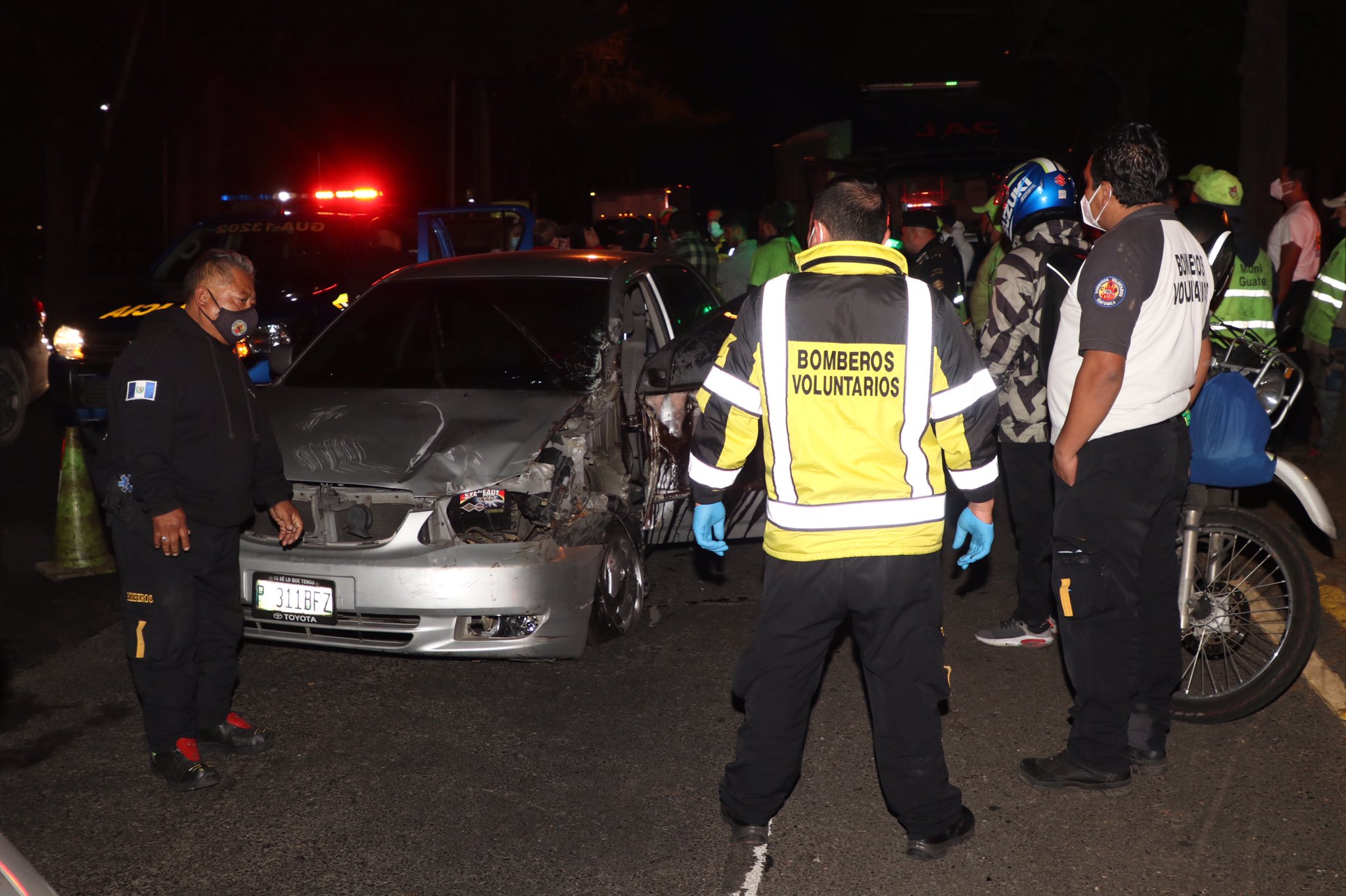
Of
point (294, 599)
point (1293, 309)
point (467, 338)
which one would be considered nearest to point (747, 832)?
point (294, 599)

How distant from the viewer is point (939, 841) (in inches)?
141

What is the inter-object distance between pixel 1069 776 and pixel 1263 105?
985cm

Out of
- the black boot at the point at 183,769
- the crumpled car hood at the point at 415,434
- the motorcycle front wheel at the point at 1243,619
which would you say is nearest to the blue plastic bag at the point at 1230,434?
the motorcycle front wheel at the point at 1243,619

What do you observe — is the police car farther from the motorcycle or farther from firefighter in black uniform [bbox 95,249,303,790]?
the motorcycle

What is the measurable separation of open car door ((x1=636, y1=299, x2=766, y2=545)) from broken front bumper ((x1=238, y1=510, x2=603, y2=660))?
0.93 metres

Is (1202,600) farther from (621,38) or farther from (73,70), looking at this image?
(621,38)

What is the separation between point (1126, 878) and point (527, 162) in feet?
135

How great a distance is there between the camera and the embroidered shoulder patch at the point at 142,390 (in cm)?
398

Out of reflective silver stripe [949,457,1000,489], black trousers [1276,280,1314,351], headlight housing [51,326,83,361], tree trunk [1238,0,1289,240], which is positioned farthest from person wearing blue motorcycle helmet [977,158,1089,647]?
tree trunk [1238,0,1289,240]

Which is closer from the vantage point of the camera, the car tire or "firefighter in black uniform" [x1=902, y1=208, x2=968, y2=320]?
"firefighter in black uniform" [x1=902, y1=208, x2=968, y2=320]

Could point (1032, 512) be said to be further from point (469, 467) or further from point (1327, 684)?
point (469, 467)

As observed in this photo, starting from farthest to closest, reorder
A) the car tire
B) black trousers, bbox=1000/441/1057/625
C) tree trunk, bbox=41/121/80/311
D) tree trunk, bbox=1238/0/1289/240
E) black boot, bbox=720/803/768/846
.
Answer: tree trunk, bbox=41/121/80/311
tree trunk, bbox=1238/0/1289/240
the car tire
black trousers, bbox=1000/441/1057/625
black boot, bbox=720/803/768/846

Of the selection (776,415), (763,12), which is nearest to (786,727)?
(776,415)

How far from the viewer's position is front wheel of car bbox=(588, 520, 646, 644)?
17.3 feet
